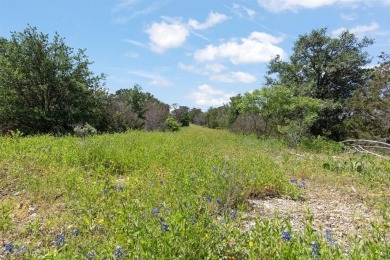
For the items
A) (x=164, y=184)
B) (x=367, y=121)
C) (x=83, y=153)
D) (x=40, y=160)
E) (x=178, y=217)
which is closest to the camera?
(x=178, y=217)

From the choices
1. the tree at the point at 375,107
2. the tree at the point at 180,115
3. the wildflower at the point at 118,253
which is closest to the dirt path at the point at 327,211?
the wildflower at the point at 118,253

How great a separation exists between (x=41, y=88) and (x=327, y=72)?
19.5 metres

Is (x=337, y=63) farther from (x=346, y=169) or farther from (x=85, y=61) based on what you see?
(x=85, y=61)

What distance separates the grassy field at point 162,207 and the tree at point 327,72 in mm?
14803

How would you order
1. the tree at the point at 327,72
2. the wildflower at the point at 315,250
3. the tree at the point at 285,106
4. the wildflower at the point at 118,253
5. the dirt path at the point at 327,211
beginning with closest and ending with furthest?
the wildflower at the point at 315,250 → the wildflower at the point at 118,253 → the dirt path at the point at 327,211 → the tree at the point at 285,106 → the tree at the point at 327,72

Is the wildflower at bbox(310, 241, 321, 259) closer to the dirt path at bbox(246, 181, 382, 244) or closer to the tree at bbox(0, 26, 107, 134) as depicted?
the dirt path at bbox(246, 181, 382, 244)

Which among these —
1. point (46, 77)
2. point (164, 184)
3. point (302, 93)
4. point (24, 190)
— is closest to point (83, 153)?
point (24, 190)

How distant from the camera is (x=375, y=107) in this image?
18.0 metres

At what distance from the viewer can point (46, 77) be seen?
20484 mm

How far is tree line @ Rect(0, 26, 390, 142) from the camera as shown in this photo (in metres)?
18.0

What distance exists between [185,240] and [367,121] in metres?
19.5

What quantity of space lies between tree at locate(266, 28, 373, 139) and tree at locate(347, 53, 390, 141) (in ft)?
6.48

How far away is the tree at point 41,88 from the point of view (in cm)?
1945

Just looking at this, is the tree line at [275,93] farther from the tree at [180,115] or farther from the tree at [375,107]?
the tree at [180,115]
